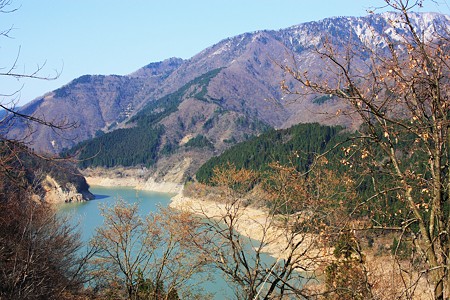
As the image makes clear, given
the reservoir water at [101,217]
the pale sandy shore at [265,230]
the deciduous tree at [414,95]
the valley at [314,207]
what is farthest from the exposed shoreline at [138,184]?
the deciduous tree at [414,95]

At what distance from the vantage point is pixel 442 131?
432 centimetres

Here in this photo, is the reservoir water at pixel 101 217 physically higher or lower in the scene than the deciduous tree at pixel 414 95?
lower

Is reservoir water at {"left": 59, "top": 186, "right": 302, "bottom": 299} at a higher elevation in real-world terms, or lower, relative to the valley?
lower

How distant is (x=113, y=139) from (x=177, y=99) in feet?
191

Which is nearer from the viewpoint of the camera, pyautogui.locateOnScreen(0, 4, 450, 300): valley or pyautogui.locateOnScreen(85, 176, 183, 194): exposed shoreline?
pyautogui.locateOnScreen(0, 4, 450, 300): valley

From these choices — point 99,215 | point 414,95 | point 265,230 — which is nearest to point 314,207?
point 265,230

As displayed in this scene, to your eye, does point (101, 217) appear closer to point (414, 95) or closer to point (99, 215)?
point (99, 215)

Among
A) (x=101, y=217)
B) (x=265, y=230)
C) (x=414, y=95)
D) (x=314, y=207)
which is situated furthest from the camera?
(x=101, y=217)

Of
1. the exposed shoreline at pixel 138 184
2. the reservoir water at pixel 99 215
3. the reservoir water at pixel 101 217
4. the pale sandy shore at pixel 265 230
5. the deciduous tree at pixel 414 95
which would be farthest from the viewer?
the exposed shoreline at pixel 138 184

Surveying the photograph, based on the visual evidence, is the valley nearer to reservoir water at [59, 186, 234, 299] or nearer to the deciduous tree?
the deciduous tree

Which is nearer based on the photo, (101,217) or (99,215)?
(101,217)

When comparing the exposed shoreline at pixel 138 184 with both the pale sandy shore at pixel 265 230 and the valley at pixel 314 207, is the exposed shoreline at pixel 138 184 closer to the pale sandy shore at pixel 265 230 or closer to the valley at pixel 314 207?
the pale sandy shore at pixel 265 230

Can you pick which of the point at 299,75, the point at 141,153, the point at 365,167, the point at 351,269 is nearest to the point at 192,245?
the point at 351,269

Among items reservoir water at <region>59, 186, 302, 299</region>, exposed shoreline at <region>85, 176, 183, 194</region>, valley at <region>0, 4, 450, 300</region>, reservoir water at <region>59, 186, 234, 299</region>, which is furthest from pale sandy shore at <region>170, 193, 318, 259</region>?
exposed shoreline at <region>85, 176, 183, 194</region>
